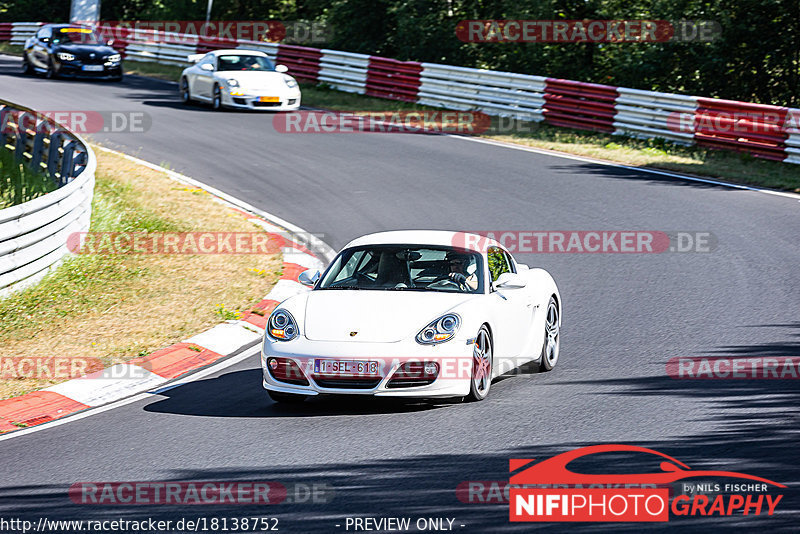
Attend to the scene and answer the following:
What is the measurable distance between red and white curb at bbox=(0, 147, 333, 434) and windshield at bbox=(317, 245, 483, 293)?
168 cm

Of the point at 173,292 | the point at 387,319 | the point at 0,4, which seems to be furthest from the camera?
the point at 0,4

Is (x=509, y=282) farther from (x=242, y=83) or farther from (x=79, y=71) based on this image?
(x=79, y=71)

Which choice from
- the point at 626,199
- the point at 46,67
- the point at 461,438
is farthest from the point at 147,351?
the point at 46,67

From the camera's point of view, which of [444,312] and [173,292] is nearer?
[444,312]

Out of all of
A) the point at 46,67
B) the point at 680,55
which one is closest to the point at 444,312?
the point at 680,55

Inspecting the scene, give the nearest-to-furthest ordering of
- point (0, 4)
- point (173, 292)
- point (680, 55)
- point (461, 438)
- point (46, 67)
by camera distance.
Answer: point (461, 438) → point (173, 292) → point (680, 55) → point (46, 67) → point (0, 4)

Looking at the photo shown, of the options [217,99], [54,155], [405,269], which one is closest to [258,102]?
[217,99]

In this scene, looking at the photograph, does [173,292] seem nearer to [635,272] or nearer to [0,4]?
[635,272]

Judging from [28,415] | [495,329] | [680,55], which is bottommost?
[28,415]

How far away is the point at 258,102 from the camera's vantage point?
81.5 feet

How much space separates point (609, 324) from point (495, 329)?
2.45m

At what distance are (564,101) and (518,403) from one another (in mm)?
16227

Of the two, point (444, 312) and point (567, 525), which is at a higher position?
point (444, 312)

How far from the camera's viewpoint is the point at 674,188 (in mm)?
17422
